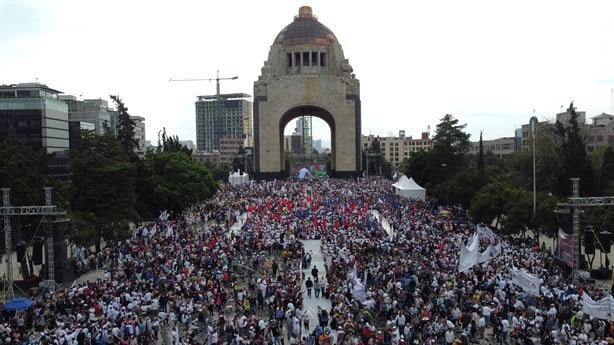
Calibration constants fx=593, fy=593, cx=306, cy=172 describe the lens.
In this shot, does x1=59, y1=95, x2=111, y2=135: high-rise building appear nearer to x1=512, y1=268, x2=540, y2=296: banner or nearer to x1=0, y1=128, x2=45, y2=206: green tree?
x1=0, y1=128, x2=45, y2=206: green tree

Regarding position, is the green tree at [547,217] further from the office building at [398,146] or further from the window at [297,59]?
the office building at [398,146]

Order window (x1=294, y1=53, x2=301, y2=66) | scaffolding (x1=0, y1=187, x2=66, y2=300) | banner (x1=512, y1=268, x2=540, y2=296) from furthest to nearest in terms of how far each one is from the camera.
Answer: window (x1=294, y1=53, x2=301, y2=66) → scaffolding (x1=0, y1=187, x2=66, y2=300) → banner (x1=512, y1=268, x2=540, y2=296)

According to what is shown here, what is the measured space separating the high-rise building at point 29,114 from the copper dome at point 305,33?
2844 cm

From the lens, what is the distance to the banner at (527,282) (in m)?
17.5

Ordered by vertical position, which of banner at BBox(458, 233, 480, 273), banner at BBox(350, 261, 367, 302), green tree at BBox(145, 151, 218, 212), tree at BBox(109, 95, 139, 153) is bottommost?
banner at BBox(350, 261, 367, 302)

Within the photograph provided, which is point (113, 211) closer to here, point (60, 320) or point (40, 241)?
point (40, 241)

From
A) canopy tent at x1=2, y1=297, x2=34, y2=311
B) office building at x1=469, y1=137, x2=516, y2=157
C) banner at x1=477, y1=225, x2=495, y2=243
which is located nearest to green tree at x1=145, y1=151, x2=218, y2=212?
banner at x1=477, y1=225, x2=495, y2=243

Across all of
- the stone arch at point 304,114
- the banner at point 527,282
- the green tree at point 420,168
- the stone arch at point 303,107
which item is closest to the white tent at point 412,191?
the green tree at point 420,168

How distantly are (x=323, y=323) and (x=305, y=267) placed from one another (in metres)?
7.94

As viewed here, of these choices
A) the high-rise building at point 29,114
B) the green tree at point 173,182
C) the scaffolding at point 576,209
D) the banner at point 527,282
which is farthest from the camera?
the high-rise building at point 29,114

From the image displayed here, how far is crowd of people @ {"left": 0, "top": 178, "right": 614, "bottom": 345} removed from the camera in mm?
15195

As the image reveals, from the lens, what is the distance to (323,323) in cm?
1641

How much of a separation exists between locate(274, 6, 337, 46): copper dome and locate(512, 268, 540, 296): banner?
5904cm

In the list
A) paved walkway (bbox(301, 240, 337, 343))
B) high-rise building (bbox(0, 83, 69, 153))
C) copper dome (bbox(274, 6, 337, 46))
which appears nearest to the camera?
paved walkway (bbox(301, 240, 337, 343))
